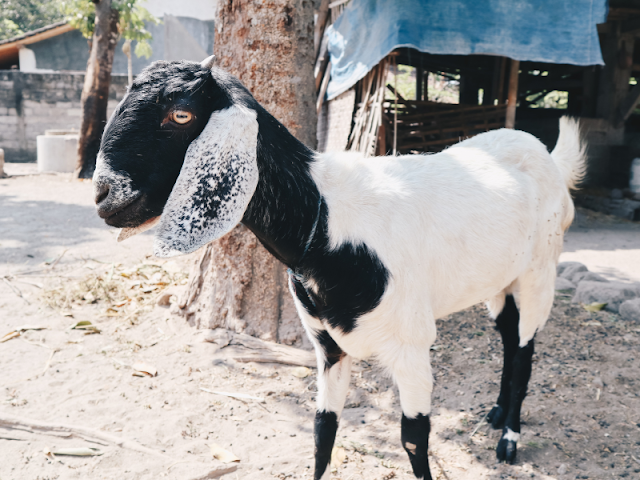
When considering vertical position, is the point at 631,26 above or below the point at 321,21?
above

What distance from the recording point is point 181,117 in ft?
4.88

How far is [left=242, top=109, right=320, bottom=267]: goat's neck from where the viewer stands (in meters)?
1.67

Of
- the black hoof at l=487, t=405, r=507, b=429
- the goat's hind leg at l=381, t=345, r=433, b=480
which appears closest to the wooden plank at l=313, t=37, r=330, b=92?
the black hoof at l=487, t=405, r=507, b=429

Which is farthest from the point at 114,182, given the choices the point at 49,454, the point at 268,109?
the point at 268,109

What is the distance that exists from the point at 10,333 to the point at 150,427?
71.2 inches

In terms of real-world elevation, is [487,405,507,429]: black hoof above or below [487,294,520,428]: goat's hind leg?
below

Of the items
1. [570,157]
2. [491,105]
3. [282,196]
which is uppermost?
[491,105]

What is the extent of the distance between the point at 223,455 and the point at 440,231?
163 cm

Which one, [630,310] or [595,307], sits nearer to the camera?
[630,310]

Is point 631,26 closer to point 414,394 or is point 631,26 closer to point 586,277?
point 586,277

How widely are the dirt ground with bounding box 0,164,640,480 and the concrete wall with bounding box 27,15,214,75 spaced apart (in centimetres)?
1710

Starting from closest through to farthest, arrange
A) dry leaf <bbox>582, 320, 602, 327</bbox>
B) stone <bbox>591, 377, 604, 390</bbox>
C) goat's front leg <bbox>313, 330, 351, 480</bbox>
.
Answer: goat's front leg <bbox>313, 330, 351, 480</bbox>, stone <bbox>591, 377, 604, 390</bbox>, dry leaf <bbox>582, 320, 602, 327</bbox>

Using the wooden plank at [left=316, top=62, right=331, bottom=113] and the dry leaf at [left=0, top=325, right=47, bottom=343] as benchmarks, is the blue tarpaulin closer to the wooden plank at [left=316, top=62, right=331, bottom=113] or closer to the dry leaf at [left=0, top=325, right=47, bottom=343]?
the wooden plank at [left=316, top=62, right=331, bottom=113]

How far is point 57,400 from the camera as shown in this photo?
3076 mm
